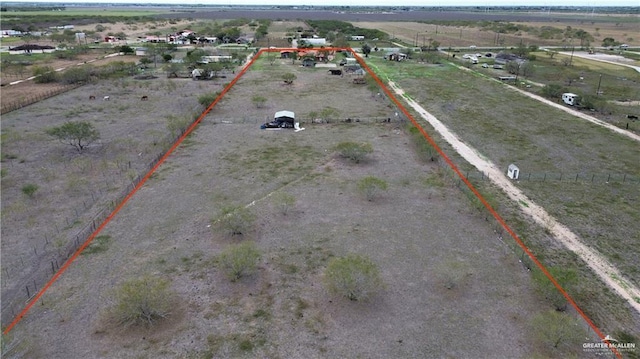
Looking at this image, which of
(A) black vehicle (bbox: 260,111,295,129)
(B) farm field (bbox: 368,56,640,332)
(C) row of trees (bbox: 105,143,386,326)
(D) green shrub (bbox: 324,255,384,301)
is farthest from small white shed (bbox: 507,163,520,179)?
Answer: (A) black vehicle (bbox: 260,111,295,129)

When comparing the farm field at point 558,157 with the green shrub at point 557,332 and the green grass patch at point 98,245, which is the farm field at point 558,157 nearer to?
the green shrub at point 557,332

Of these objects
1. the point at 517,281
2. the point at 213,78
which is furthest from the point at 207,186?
the point at 213,78

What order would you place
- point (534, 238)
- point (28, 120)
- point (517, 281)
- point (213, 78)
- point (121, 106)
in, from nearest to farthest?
point (517, 281)
point (534, 238)
point (28, 120)
point (121, 106)
point (213, 78)

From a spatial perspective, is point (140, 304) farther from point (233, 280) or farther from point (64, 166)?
point (64, 166)

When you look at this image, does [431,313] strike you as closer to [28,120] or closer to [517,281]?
[517,281]

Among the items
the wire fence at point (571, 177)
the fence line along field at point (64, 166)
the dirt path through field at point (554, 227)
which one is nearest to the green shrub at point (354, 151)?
the wire fence at point (571, 177)

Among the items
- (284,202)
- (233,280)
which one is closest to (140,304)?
(233,280)

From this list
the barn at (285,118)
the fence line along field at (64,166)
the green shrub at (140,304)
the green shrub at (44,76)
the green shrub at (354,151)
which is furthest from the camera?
the green shrub at (44,76)
